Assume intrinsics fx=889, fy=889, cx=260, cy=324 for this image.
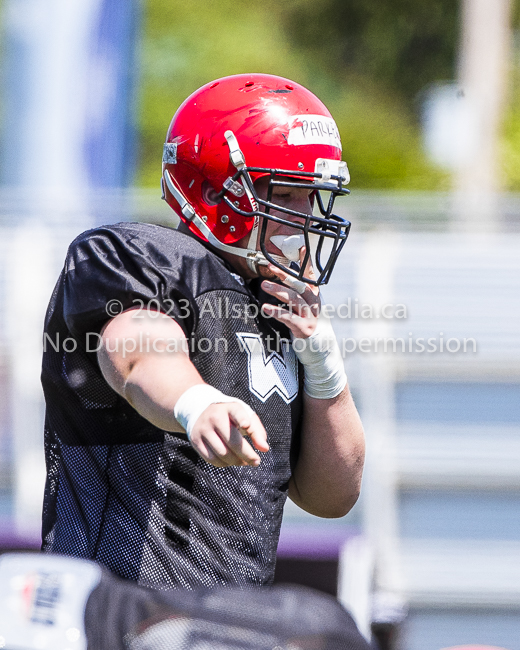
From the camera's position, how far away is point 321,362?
1.96 meters

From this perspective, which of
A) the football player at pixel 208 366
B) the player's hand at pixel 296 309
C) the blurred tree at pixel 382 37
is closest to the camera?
the football player at pixel 208 366

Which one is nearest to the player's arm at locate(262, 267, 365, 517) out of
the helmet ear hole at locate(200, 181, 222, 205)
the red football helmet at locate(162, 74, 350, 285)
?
the red football helmet at locate(162, 74, 350, 285)

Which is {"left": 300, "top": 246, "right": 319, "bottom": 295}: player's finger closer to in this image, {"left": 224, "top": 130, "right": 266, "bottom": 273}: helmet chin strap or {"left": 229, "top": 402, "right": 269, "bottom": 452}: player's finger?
{"left": 224, "top": 130, "right": 266, "bottom": 273}: helmet chin strap

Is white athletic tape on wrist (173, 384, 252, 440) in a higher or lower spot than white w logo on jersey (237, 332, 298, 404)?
higher

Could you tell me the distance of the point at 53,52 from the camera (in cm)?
548

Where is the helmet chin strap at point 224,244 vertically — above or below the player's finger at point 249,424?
above

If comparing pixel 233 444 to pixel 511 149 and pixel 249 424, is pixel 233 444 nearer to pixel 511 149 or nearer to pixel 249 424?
pixel 249 424

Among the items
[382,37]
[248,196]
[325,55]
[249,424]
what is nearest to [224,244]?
[248,196]

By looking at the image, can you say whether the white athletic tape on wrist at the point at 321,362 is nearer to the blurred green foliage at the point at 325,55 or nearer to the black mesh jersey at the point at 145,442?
the black mesh jersey at the point at 145,442

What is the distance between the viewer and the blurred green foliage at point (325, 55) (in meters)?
20.3

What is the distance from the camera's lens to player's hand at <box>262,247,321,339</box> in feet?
6.14

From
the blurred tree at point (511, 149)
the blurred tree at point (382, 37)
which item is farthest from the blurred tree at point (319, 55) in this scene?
the blurred tree at point (511, 149)

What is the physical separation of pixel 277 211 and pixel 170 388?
0.67 metres

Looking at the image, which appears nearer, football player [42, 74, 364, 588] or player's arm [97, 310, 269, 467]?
player's arm [97, 310, 269, 467]
